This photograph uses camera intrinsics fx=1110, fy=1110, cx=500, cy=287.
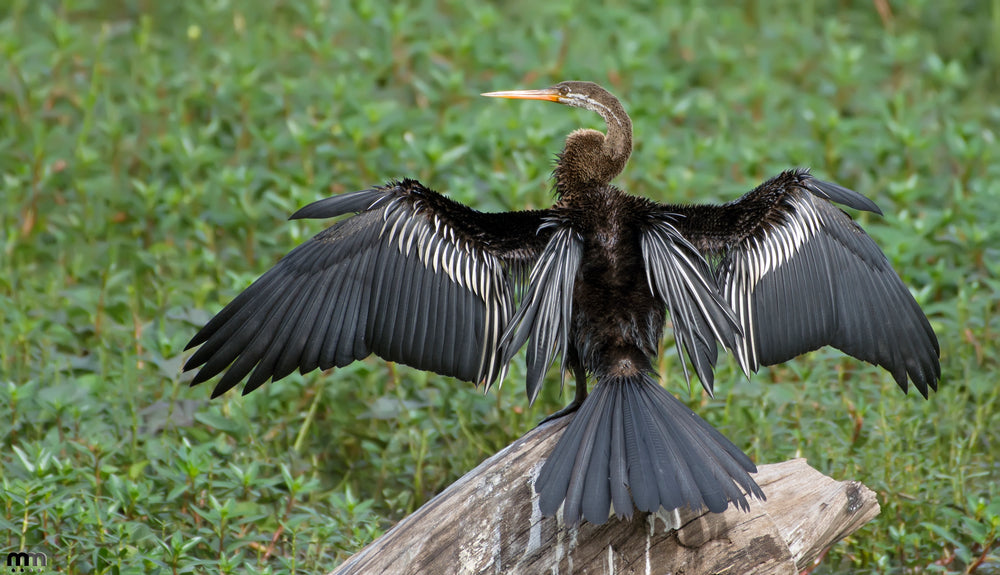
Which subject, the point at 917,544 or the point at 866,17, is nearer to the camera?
the point at 917,544

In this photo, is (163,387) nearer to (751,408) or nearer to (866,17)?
(751,408)

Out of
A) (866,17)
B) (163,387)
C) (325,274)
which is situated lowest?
(163,387)

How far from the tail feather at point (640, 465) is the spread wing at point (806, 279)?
2.22 ft

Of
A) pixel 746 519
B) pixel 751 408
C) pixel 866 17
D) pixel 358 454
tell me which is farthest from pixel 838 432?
pixel 866 17

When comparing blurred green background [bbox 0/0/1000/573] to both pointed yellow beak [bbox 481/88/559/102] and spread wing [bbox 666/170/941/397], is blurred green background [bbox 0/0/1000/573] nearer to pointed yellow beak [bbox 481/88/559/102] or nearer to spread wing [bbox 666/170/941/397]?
spread wing [bbox 666/170/941/397]

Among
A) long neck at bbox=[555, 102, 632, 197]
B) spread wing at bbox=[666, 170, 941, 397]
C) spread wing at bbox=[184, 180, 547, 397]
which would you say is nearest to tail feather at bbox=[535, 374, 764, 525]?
spread wing at bbox=[184, 180, 547, 397]

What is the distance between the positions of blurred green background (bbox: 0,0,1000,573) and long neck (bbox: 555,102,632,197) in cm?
83

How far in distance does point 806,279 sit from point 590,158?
851mm

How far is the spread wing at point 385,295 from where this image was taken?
3566mm

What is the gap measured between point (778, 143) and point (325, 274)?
388cm

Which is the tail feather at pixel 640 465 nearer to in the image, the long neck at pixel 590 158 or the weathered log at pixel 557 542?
the weathered log at pixel 557 542

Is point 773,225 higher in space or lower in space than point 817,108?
lower

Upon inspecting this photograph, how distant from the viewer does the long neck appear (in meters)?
3.88

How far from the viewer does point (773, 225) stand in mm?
3779
